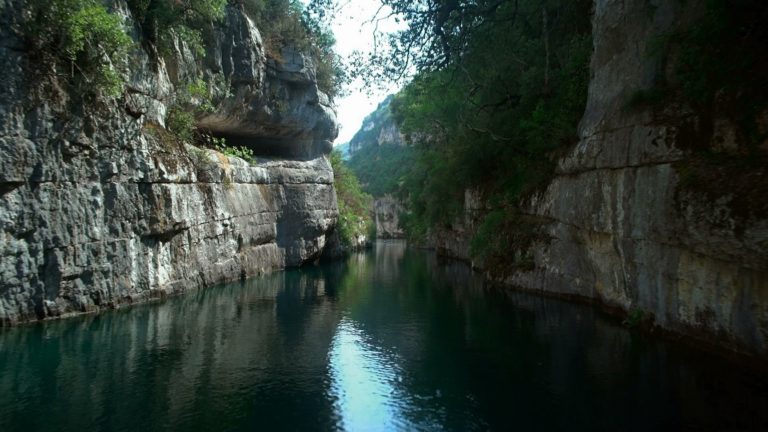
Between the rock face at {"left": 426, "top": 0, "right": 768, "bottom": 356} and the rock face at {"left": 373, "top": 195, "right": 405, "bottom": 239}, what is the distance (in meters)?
67.0

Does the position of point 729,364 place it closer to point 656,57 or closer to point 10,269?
point 656,57

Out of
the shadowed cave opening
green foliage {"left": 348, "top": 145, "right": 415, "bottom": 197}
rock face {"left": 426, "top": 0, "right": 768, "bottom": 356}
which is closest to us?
rock face {"left": 426, "top": 0, "right": 768, "bottom": 356}

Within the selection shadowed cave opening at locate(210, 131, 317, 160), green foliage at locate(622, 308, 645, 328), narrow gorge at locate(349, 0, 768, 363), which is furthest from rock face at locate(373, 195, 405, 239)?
green foliage at locate(622, 308, 645, 328)

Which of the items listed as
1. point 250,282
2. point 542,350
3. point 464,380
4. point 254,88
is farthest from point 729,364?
point 254,88

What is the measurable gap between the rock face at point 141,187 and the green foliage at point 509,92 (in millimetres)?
9461

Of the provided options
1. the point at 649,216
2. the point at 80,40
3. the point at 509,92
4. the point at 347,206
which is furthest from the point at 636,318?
the point at 347,206

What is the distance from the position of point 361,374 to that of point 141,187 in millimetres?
11211

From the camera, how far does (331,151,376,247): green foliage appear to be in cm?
4094

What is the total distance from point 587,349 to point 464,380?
12.1 ft

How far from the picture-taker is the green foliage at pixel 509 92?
58.9 feet

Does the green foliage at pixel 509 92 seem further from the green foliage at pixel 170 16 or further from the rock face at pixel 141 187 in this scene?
the rock face at pixel 141 187

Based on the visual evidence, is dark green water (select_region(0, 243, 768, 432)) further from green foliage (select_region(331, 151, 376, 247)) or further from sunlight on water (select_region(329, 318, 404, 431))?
green foliage (select_region(331, 151, 376, 247))

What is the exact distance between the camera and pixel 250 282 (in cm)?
2494

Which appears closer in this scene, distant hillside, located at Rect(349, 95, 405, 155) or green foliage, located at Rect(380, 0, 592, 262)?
green foliage, located at Rect(380, 0, 592, 262)
